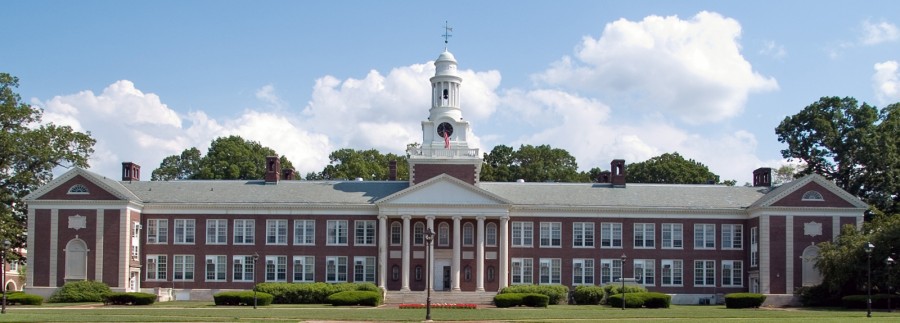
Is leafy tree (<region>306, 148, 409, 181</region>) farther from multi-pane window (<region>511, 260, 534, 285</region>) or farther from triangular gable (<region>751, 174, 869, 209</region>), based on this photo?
triangular gable (<region>751, 174, 869, 209</region>)

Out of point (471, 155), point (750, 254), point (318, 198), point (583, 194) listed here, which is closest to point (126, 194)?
point (318, 198)

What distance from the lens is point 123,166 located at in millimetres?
84062

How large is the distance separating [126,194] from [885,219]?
4809 centimetres

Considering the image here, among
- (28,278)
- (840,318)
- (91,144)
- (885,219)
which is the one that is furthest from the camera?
(91,144)

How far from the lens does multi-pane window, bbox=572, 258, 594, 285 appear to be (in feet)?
262

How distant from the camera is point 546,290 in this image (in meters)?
72.6

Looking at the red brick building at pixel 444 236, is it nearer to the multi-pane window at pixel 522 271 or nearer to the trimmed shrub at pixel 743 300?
the multi-pane window at pixel 522 271

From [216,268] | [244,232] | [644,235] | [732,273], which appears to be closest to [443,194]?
[244,232]

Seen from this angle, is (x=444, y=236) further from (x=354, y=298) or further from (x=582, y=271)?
(x=354, y=298)

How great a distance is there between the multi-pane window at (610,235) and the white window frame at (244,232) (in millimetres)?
23999

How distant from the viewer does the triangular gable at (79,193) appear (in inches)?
3007

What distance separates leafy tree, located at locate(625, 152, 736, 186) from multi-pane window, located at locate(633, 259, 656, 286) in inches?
1139

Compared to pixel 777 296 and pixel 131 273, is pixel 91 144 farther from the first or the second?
pixel 777 296

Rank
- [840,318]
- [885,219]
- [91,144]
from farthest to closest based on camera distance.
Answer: [91,144] → [885,219] → [840,318]
